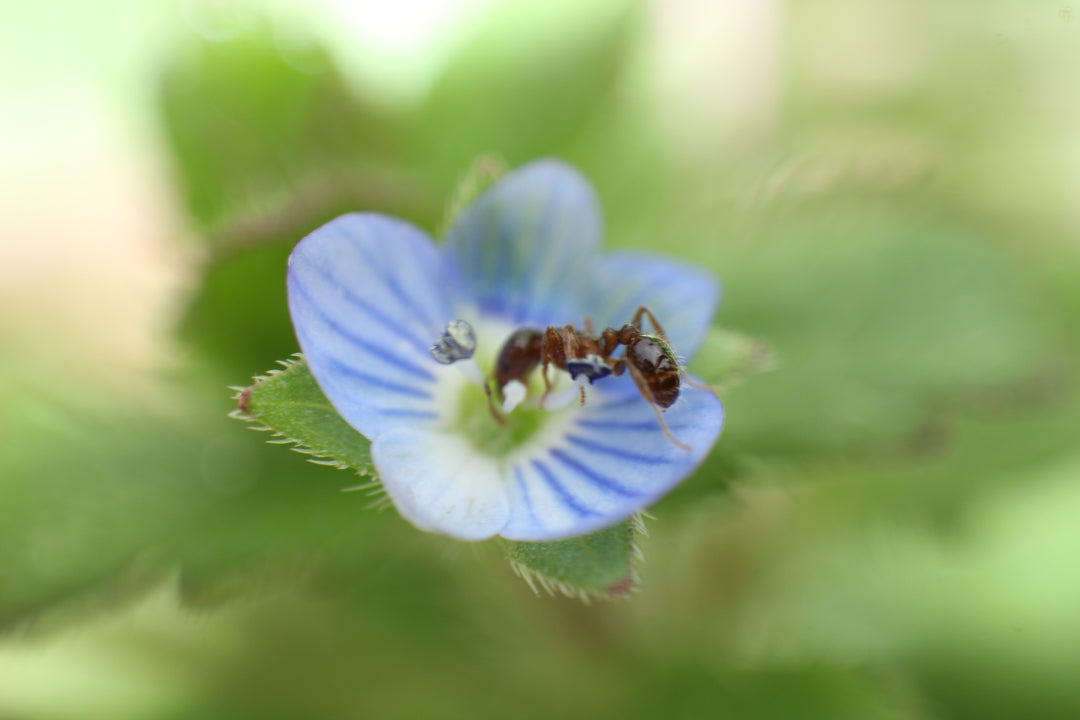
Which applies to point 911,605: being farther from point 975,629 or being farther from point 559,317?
point 559,317

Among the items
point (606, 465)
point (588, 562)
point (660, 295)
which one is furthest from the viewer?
point (660, 295)

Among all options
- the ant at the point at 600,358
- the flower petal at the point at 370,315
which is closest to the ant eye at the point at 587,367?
the ant at the point at 600,358

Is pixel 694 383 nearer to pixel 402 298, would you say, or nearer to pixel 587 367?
pixel 587 367

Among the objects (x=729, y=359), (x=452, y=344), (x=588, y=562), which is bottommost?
(x=588, y=562)

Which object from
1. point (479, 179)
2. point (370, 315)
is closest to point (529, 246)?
point (479, 179)

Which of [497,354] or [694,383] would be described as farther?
[497,354]

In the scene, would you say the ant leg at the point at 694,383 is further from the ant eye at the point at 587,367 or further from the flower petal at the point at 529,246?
the flower petal at the point at 529,246

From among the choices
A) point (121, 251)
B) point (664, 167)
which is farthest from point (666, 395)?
point (121, 251)
